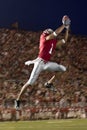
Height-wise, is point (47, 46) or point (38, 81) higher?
point (38, 81)

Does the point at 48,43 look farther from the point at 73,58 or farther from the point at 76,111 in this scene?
Result: the point at 73,58

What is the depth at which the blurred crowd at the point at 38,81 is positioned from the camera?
47.0ft

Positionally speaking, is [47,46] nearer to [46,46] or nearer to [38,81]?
[46,46]

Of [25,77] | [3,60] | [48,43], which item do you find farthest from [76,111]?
[48,43]

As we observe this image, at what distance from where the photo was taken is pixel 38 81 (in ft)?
52.2

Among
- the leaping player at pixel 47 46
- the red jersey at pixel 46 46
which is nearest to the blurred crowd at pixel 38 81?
the leaping player at pixel 47 46

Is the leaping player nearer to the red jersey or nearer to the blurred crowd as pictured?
the red jersey

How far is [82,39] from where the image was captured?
→ 18.0 meters

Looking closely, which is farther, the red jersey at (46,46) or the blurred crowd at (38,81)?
the blurred crowd at (38,81)

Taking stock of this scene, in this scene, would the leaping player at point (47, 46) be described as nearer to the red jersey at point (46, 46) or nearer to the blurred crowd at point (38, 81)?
the red jersey at point (46, 46)

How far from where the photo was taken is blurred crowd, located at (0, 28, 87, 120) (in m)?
14.3

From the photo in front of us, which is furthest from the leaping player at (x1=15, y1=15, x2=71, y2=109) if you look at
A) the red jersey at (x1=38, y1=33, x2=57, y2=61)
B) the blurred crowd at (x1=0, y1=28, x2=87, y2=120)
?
the blurred crowd at (x1=0, y1=28, x2=87, y2=120)

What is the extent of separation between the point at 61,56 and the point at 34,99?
2.54 m

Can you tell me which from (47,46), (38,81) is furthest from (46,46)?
(38,81)
